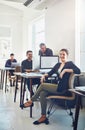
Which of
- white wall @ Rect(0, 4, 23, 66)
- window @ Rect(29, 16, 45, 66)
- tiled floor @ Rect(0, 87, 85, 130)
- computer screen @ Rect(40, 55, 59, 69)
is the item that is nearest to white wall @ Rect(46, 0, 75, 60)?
computer screen @ Rect(40, 55, 59, 69)

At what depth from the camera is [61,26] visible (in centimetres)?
546

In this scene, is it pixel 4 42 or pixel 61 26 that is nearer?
pixel 61 26

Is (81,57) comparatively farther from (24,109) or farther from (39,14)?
(39,14)

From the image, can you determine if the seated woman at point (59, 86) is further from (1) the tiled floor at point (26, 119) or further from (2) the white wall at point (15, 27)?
(2) the white wall at point (15, 27)

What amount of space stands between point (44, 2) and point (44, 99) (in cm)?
370

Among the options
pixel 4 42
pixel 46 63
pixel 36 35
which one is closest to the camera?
pixel 46 63

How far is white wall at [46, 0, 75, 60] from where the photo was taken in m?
4.93

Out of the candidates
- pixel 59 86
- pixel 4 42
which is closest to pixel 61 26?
pixel 59 86

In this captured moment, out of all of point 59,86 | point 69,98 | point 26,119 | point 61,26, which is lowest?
point 26,119

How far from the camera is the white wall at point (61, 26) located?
4.93 m

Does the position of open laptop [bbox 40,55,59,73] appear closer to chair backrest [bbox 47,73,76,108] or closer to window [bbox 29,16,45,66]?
chair backrest [bbox 47,73,76,108]

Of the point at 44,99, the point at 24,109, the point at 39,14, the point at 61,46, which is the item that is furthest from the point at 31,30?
the point at 44,99

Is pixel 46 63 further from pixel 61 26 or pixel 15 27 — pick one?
pixel 15 27

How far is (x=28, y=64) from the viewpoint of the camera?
5.18m
